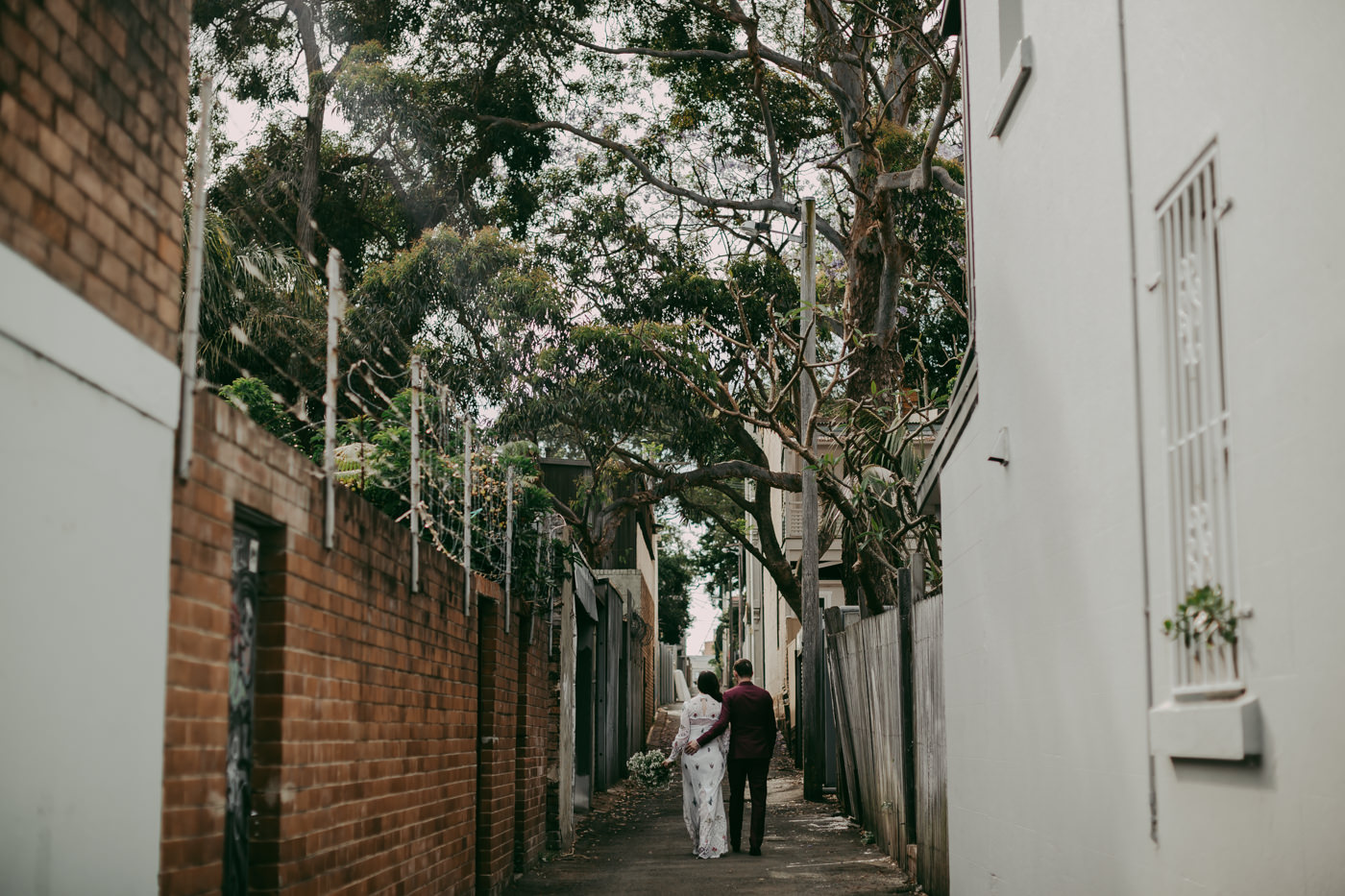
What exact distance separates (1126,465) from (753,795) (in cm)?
805

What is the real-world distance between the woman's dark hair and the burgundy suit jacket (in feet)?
0.76

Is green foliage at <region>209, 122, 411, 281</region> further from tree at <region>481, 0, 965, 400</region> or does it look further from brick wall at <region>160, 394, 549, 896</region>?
brick wall at <region>160, 394, 549, 896</region>

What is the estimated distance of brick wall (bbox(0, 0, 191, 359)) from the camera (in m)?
3.12

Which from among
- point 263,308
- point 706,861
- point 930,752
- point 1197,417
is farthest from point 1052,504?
point 263,308

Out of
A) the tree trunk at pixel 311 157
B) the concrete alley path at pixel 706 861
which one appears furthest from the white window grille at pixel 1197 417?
the tree trunk at pixel 311 157

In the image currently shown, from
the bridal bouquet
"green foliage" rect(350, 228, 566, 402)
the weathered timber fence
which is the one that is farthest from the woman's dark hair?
"green foliage" rect(350, 228, 566, 402)

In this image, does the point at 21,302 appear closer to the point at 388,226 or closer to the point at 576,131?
the point at 576,131

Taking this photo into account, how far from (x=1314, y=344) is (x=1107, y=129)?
2.03 m

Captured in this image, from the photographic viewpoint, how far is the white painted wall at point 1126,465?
306 centimetres

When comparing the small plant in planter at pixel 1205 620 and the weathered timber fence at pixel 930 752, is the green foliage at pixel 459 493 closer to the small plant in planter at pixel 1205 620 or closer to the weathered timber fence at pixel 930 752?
the weathered timber fence at pixel 930 752

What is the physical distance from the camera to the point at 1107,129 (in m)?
4.86

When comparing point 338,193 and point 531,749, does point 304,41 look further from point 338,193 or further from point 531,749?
point 531,749

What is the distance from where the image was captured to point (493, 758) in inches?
356

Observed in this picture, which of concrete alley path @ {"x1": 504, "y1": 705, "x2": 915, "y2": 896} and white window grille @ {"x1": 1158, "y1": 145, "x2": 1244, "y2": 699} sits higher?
white window grille @ {"x1": 1158, "y1": 145, "x2": 1244, "y2": 699}
